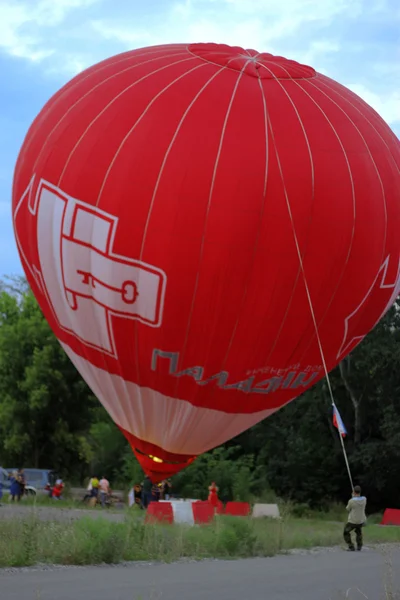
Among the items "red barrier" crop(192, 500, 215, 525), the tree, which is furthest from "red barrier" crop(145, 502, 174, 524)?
the tree

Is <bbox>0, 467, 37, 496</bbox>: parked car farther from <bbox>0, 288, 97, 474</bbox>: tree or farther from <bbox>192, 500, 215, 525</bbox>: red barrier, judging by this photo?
<bbox>192, 500, 215, 525</bbox>: red barrier

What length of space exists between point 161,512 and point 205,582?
7884mm

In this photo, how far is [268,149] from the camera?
59.0ft

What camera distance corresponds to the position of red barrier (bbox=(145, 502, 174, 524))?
18.4 m

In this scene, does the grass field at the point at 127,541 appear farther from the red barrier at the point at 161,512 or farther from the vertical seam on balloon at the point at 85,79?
the vertical seam on balloon at the point at 85,79

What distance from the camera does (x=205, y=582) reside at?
1121 centimetres

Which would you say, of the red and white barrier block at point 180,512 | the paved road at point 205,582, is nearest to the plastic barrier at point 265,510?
the red and white barrier block at point 180,512

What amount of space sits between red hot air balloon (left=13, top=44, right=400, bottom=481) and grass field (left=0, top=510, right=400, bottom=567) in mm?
2634

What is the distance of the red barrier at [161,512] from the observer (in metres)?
18.4

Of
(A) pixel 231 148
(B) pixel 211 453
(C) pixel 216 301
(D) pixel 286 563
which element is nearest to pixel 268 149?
(A) pixel 231 148

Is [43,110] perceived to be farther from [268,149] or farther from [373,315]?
[373,315]

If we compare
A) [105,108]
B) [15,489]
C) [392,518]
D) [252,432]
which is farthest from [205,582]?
[252,432]

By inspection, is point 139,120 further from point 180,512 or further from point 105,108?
point 180,512

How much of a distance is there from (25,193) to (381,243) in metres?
6.61
